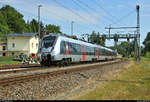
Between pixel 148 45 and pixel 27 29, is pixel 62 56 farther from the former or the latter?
pixel 148 45

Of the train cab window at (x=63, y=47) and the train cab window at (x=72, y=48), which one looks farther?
the train cab window at (x=72, y=48)

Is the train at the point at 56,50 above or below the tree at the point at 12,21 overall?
below

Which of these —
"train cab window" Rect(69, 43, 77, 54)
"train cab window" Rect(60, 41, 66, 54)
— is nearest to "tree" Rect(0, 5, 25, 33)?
"train cab window" Rect(69, 43, 77, 54)

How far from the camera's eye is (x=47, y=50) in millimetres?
17078

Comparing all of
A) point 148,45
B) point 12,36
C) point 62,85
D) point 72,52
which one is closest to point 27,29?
point 12,36

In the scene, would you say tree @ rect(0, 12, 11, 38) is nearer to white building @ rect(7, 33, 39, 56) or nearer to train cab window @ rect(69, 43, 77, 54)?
white building @ rect(7, 33, 39, 56)

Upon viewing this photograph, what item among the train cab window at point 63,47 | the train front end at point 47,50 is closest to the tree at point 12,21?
the train front end at point 47,50

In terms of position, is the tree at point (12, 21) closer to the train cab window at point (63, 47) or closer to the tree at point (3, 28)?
the tree at point (3, 28)

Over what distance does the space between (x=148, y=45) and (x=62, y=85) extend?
3771 inches

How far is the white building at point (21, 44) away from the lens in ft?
169

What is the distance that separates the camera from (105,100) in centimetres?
648

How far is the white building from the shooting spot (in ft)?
169

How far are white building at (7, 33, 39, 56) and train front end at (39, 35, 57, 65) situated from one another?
34.4m

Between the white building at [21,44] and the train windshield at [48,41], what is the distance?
3420 cm
